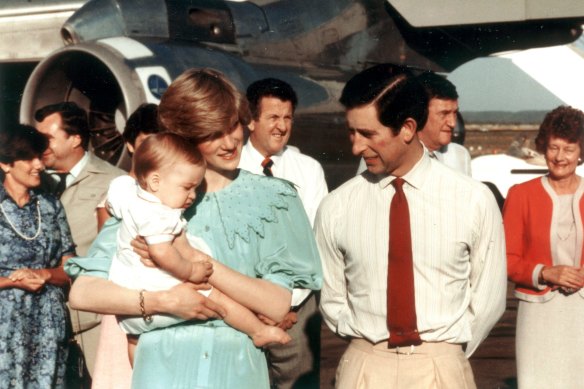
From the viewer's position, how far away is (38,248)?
15.7 feet

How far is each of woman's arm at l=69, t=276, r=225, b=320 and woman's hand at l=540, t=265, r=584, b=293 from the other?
86.2 inches

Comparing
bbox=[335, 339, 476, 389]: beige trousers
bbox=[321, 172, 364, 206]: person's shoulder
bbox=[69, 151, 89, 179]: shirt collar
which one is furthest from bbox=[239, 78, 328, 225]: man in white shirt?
bbox=[335, 339, 476, 389]: beige trousers

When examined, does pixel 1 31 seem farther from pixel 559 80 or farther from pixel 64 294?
pixel 559 80

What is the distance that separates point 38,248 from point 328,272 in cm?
196

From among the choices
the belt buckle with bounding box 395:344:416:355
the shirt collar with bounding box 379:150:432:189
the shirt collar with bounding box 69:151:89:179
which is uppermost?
the shirt collar with bounding box 379:150:432:189

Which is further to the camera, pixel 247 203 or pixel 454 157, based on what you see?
pixel 454 157

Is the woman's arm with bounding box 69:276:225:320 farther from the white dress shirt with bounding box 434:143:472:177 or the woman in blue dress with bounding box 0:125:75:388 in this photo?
the white dress shirt with bounding box 434:143:472:177

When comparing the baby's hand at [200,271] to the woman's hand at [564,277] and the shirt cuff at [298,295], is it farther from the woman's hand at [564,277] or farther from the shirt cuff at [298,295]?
the woman's hand at [564,277]

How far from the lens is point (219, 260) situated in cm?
280

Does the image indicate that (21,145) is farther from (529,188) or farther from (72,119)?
(529,188)

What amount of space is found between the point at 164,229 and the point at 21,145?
2537 millimetres

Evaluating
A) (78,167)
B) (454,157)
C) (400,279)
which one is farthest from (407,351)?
(78,167)

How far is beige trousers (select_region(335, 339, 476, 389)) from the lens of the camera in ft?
10.0

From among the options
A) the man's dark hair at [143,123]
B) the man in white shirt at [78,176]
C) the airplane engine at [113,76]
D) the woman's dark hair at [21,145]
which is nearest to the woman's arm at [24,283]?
the man in white shirt at [78,176]
